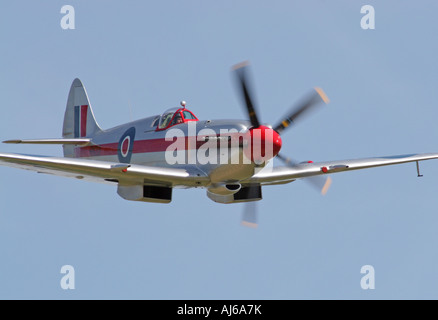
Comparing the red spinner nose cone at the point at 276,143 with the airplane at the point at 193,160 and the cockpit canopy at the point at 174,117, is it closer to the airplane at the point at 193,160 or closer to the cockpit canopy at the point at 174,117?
the airplane at the point at 193,160

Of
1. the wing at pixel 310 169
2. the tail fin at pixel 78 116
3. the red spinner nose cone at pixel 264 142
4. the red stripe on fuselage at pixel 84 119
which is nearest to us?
the red spinner nose cone at pixel 264 142

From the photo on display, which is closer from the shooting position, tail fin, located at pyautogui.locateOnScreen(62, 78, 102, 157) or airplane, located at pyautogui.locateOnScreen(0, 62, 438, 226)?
airplane, located at pyautogui.locateOnScreen(0, 62, 438, 226)

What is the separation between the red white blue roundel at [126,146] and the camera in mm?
23359

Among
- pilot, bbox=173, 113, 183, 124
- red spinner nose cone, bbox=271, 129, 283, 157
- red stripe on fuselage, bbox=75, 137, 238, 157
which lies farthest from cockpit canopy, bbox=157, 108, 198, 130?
red spinner nose cone, bbox=271, 129, 283, 157

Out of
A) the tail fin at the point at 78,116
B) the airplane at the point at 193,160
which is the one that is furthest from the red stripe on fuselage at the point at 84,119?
the airplane at the point at 193,160

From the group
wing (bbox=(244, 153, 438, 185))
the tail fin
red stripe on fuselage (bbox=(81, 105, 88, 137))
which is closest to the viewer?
wing (bbox=(244, 153, 438, 185))

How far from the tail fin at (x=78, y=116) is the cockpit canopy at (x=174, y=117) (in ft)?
16.7

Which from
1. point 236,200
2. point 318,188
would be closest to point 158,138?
point 236,200

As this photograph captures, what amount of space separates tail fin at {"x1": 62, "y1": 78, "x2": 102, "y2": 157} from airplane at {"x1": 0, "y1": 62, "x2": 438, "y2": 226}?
3.21m

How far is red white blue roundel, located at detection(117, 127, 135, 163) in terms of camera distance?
23359 mm

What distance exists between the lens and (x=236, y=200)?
76.0 ft

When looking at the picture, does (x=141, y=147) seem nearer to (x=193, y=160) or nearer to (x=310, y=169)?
(x=193, y=160)

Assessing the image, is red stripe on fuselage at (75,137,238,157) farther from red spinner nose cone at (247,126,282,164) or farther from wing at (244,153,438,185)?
wing at (244,153,438,185)

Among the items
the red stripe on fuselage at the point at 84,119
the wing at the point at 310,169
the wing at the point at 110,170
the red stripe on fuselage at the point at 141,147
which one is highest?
the red stripe on fuselage at the point at 84,119
